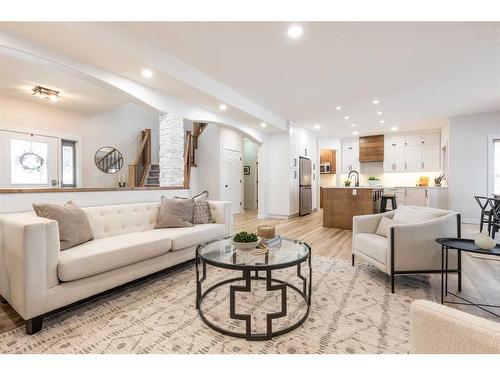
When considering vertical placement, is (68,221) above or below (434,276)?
above

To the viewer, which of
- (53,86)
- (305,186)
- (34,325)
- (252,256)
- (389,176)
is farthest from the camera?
(389,176)

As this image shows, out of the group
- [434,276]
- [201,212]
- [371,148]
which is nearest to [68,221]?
[201,212]

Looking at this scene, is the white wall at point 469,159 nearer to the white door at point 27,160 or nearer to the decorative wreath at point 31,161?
the white door at point 27,160

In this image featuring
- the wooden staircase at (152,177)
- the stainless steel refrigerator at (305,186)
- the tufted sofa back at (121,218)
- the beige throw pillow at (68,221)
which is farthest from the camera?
the stainless steel refrigerator at (305,186)

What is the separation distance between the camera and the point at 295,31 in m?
2.69

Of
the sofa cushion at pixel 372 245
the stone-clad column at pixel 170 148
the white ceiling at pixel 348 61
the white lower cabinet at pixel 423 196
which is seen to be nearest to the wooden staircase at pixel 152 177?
the stone-clad column at pixel 170 148

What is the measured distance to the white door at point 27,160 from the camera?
4.72 metres

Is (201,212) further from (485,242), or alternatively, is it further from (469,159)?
(469,159)

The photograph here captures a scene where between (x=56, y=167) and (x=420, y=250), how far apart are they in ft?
22.2

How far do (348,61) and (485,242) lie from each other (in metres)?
2.67

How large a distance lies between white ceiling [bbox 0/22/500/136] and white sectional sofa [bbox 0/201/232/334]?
1774mm

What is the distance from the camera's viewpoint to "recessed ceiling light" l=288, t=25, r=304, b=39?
264 cm

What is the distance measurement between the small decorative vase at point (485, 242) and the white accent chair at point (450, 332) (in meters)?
1.54
